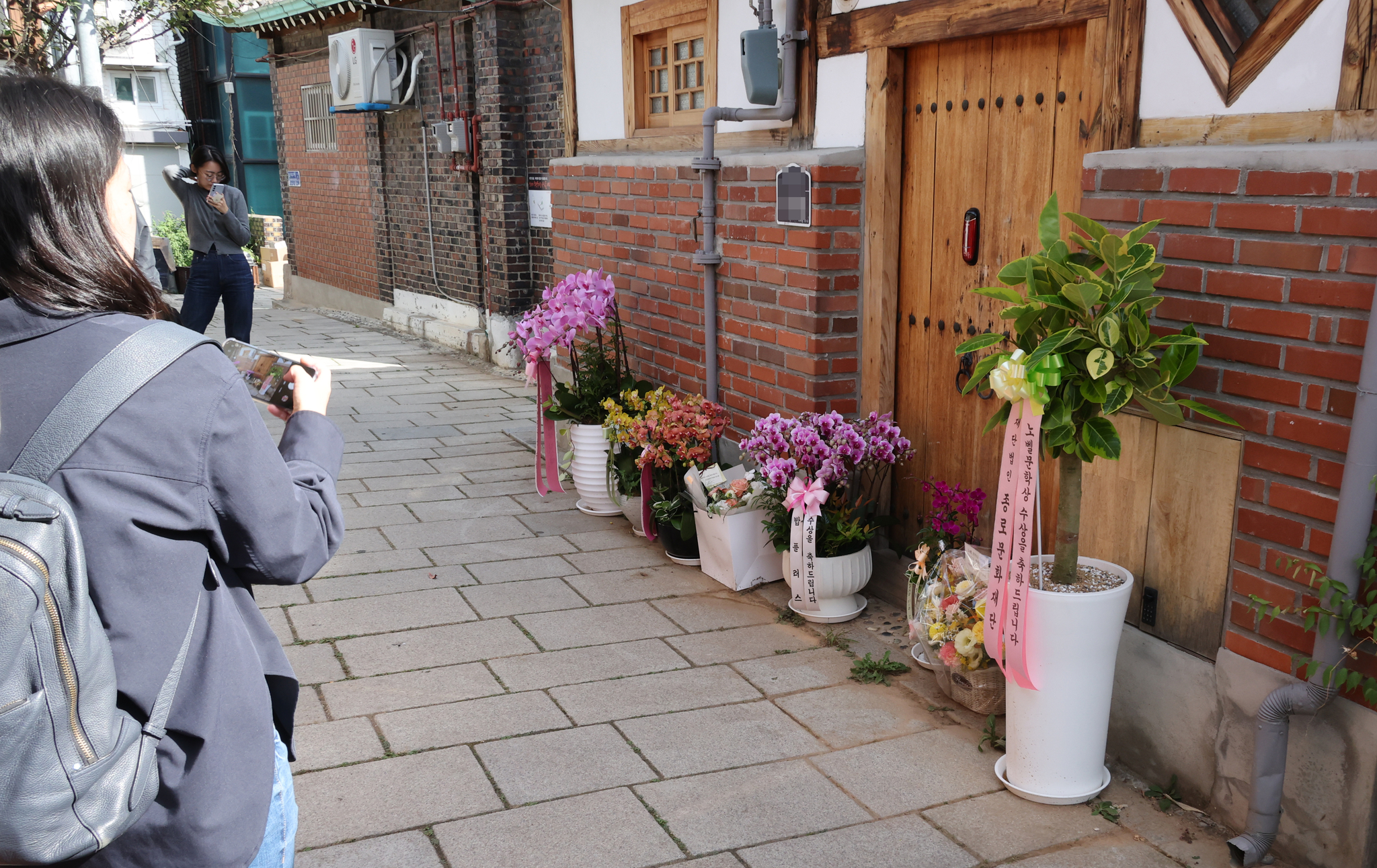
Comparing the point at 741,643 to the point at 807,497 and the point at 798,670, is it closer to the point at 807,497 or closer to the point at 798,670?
the point at 798,670

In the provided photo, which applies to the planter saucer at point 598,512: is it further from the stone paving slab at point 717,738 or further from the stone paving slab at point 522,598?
the stone paving slab at point 717,738

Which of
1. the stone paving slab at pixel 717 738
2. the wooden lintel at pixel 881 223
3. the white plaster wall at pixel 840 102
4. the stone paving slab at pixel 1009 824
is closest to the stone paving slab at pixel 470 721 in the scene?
the stone paving slab at pixel 717 738

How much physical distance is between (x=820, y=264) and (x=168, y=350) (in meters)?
3.38

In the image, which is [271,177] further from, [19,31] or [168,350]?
[168,350]

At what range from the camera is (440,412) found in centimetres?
833

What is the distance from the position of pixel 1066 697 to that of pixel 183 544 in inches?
93.3

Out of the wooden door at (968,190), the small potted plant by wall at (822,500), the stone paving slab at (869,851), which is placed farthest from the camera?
the small potted plant by wall at (822,500)

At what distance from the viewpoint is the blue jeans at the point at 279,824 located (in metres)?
1.70

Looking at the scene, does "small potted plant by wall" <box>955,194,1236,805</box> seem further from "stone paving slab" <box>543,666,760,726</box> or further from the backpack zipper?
the backpack zipper

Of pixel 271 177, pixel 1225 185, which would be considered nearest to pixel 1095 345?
pixel 1225 185

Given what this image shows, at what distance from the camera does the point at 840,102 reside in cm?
464

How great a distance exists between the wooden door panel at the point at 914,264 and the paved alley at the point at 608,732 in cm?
58

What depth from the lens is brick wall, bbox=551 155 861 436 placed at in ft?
15.1

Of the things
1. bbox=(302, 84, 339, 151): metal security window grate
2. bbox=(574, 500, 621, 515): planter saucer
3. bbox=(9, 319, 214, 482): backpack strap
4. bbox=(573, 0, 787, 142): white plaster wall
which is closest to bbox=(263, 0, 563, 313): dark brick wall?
bbox=(302, 84, 339, 151): metal security window grate
